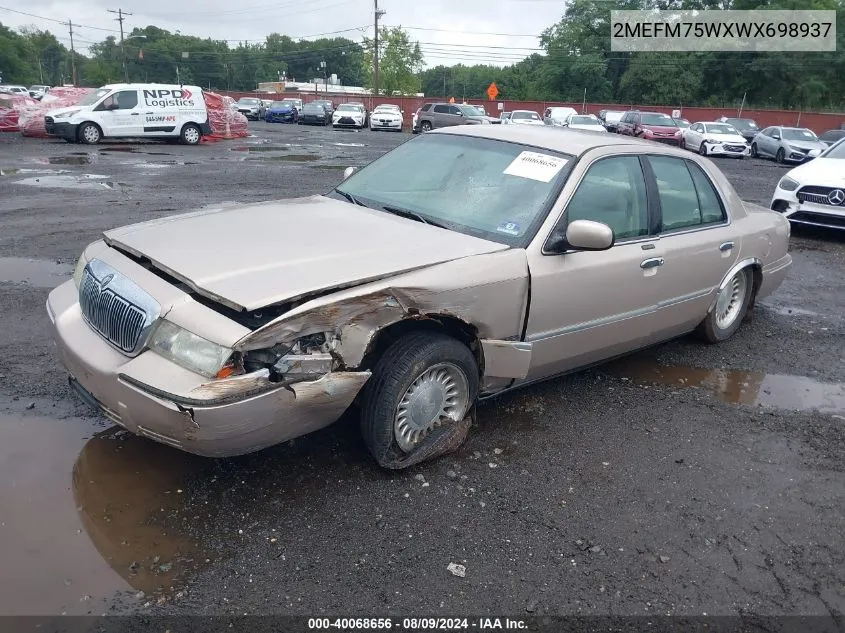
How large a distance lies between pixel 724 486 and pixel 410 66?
67.1 meters

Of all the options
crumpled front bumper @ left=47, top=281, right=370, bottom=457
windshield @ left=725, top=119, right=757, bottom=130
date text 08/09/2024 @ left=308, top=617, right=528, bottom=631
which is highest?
windshield @ left=725, top=119, right=757, bottom=130

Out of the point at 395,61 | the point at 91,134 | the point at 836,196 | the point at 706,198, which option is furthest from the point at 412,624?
the point at 395,61

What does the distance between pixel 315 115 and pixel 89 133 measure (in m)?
20.2

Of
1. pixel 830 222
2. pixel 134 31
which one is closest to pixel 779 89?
pixel 830 222

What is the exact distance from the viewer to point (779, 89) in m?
55.8

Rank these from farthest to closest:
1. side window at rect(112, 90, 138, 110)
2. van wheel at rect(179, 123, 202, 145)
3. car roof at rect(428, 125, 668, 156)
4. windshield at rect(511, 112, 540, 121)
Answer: windshield at rect(511, 112, 540, 121), van wheel at rect(179, 123, 202, 145), side window at rect(112, 90, 138, 110), car roof at rect(428, 125, 668, 156)

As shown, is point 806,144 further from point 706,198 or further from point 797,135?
point 706,198

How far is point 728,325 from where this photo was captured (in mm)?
5582

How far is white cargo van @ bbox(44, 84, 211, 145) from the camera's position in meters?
19.5

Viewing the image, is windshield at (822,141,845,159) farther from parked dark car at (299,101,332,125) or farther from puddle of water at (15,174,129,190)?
parked dark car at (299,101,332,125)

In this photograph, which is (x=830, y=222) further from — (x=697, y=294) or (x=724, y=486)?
(x=724, y=486)

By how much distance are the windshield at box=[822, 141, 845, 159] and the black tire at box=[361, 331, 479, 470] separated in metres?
9.52

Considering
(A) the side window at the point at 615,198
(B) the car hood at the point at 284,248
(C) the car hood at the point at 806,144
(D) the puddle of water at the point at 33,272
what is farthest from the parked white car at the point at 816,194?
(C) the car hood at the point at 806,144

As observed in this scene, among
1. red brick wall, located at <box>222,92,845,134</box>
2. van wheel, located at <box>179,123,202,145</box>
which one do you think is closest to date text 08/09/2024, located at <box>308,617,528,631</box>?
van wheel, located at <box>179,123,202,145</box>
